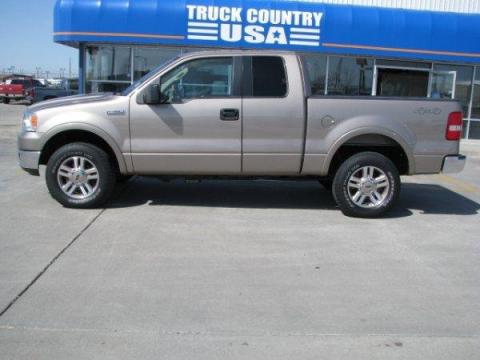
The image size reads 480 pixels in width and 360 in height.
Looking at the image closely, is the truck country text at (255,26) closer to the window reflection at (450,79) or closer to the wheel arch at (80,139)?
the window reflection at (450,79)

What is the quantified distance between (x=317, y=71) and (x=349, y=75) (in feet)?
3.44

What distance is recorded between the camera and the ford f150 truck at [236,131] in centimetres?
683

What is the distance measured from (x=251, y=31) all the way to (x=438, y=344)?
1253cm

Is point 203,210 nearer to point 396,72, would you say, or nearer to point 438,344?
point 438,344

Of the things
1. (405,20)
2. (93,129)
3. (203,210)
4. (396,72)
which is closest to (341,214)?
(203,210)

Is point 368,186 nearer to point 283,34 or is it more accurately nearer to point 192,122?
point 192,122

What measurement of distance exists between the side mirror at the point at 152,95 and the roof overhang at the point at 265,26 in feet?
28.5

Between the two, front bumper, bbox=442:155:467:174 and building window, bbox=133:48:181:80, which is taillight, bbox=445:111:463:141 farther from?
building window, bbox=133:48:181:80

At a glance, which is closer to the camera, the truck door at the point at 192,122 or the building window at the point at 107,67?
the truck door at the point at 192,122

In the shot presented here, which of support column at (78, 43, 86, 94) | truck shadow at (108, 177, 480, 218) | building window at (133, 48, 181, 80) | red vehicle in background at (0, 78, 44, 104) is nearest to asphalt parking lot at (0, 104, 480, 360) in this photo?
truck shadow at (108, 177, 480, 218)

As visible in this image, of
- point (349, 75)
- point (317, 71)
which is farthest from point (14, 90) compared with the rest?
point (349, 75)

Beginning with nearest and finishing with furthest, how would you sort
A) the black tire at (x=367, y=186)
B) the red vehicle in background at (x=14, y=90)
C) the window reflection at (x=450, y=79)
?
the black tire at (x=367, y=186) < the window reflection at (x=450, y=79) < the red vehicle in background at (x=14, y=90)

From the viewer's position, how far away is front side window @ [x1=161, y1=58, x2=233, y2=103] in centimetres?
691

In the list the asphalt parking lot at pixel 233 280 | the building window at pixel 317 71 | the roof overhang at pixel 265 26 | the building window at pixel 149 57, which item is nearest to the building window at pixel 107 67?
the building window at pixel 149 57
